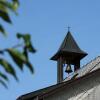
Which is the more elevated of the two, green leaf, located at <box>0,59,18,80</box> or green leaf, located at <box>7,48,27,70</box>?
green leaf, located at <box>7,48,27,70</box>

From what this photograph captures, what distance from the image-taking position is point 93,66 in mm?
18328

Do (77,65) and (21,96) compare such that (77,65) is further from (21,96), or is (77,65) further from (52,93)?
(21,96)

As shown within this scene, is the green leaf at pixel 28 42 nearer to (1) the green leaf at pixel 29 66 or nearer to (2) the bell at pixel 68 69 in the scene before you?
(1) the green leaf at pixel 29 66

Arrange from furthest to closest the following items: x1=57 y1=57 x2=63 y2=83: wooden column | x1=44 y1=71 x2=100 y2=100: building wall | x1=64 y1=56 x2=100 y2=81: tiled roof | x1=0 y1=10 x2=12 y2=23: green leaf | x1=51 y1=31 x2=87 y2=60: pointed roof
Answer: x1=51 y1=31 x2=87 y2=60: pointed roof
x1=57 y1=57 x2=63 y2=83: wooden column
x1=64 y1=56 x2=100 y2=81: tiled roof
x1=44 y1=71 x2=100 y2=100: building wall
x1=0 y1=10 x2=12 y2=23: green leaf

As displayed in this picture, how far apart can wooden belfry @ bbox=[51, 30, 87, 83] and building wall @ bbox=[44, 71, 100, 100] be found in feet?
14.0

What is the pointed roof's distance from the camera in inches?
789

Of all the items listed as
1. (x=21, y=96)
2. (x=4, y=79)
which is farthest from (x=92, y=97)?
(x=4, y=79)

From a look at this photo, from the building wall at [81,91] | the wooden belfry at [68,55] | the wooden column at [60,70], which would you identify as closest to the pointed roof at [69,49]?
the wooden belfry at [68,55]

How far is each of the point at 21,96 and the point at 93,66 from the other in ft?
17.8

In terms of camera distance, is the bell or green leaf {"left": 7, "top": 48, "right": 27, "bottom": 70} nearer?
green leaf {"left": 7, "top": 48, "right": 27, "bottom": 70}

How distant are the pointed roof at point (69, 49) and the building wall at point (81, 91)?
4.53 m

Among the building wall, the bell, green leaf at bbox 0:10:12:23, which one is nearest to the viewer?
green leaf at bbox 0:10:12:23

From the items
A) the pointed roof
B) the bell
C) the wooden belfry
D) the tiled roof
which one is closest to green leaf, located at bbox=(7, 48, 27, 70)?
the tiled roof

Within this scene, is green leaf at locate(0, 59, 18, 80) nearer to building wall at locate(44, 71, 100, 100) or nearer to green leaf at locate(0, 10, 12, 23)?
green leaf at locate(0, 10, 12, 23)
